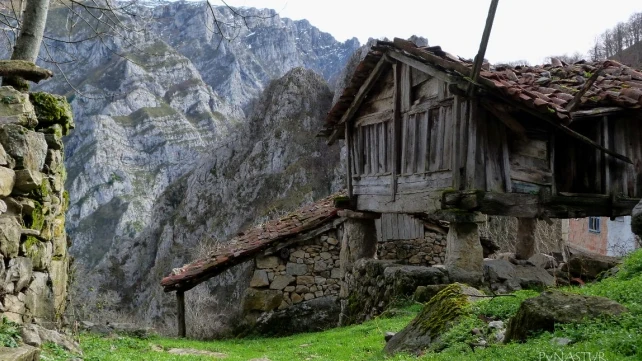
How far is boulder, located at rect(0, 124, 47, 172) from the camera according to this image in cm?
403

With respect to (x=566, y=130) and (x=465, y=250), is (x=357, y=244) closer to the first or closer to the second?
(x=465, y=250)

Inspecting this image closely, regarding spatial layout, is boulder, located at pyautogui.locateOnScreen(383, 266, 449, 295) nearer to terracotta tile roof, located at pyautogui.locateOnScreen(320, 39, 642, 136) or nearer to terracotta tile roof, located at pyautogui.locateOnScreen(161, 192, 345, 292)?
terracotta tile roof, located at pyautogui.locateOnScreen(320, 39, 642, 136)

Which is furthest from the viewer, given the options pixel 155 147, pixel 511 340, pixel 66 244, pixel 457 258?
pixel 155 147

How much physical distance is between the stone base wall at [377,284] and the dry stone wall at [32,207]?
4.85 metres

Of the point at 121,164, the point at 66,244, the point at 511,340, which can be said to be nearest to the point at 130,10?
the point at 66,244

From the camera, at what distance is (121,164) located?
8112 centimetres

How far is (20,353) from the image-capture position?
301cm

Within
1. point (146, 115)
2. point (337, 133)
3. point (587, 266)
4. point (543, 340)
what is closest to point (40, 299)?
point (543, 340)

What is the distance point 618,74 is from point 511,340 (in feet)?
23.8

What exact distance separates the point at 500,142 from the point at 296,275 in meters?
6.94

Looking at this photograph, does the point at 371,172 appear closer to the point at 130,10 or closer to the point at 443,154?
the point at 443,154

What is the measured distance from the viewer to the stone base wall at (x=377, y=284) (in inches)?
304

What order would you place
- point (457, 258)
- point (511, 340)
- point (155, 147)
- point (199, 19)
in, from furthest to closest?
1. point (199, 19)
2. point (155, 147)
3. point (457, 258)
4. point (511, 340)

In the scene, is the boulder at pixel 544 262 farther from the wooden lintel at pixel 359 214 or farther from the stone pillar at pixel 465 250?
the wooden lintel at pixel 359 214
